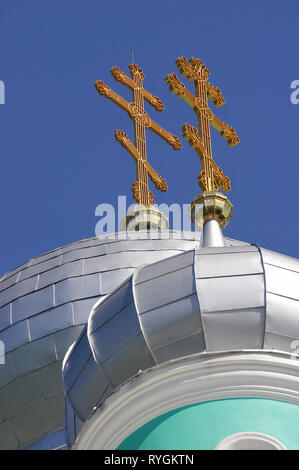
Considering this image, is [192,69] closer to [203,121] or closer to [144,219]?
[203,121]

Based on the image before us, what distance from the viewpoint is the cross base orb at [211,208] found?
38.0ft

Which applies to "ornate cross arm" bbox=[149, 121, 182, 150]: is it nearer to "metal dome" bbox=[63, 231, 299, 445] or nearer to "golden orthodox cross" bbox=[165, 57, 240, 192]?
"golden orthodox cross" bbox=[165, 57, 240, 192]

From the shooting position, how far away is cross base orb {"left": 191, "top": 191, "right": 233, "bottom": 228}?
11.6 metres

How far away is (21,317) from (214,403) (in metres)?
3.81

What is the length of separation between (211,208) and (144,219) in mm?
2891

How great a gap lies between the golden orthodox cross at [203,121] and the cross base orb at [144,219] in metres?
1.84

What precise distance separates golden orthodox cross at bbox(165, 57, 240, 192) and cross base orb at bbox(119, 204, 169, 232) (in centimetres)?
184

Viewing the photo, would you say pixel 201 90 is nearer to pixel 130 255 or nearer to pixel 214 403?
pixel 130 255

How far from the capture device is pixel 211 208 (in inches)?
456

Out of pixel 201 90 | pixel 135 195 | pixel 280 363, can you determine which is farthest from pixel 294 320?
pixel 135 195

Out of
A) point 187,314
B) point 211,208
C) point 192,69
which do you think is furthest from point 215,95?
point 187,314

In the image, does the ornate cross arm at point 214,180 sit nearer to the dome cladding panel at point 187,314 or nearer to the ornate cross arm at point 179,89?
the ornate cross arm at point 179,89

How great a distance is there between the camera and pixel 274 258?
1017 centimetres

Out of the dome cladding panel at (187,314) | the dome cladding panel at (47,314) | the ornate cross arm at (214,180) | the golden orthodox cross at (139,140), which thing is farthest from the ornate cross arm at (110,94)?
the dome cladding panel at (187,314)
